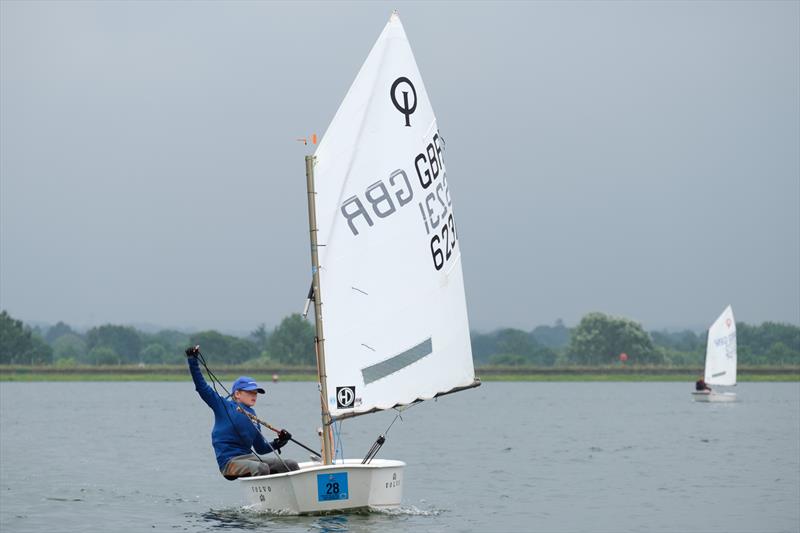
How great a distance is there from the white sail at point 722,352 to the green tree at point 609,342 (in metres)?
88.8

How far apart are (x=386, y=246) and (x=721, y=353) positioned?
243 ft

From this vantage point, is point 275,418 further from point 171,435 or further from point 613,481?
point 613,481

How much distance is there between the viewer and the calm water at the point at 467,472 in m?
26.8

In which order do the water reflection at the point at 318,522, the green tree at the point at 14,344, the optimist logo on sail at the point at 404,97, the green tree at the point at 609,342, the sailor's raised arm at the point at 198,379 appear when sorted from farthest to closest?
the green tree at the point at 609,342 → the green tree at the point at 14,344 → the optimist logo on sail at the point at 404,97 → the water reflection at the point at 318,522 → the sailor's raised arm at the point at 198,379

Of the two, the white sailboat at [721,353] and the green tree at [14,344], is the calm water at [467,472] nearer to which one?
the white sailboat at [721,353]

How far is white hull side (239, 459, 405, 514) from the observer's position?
2388 cm

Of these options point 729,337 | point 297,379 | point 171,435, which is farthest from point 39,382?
point 171,435

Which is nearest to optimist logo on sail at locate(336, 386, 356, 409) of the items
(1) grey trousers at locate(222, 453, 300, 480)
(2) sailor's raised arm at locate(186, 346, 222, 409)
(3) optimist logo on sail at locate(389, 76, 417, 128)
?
(1) grey trousers at locate(222, 453, 300, 480)

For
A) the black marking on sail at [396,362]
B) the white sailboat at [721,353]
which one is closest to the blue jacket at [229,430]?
the black marking on sail at [396,362]

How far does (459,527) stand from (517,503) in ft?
17.6

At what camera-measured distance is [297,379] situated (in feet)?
540

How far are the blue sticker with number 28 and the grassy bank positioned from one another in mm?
124561

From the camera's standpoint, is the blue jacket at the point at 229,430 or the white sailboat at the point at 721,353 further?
the white sailboat at the point at 721,353

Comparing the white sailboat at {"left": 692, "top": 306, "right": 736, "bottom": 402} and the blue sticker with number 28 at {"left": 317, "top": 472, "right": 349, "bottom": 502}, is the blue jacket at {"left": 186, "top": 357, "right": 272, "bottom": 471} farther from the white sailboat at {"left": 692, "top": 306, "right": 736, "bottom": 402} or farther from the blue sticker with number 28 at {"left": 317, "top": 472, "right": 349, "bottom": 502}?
the white sailboat at {"left": 692, "top": 306, "right": 736, "bottom": 402}
